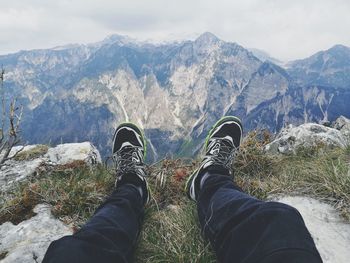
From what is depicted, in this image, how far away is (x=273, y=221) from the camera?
285cm

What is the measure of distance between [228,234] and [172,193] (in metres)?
2.84

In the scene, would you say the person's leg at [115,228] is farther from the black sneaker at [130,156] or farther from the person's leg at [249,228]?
the person's leg at [249,228]

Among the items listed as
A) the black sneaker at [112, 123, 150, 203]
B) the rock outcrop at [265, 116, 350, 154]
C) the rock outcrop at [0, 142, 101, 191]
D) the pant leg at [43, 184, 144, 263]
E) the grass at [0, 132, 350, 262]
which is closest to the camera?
the pant leg at [43, 184, 144, 263]

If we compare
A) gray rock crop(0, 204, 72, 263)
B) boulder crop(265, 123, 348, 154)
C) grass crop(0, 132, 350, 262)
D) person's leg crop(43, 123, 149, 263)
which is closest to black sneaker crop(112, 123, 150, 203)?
person's leg crop(43, 123, 149, 263)

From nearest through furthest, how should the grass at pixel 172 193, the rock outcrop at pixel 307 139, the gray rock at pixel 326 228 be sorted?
the gray rock at pixel 326 228, the grass at pixel 172 193, the rock outcrop at pixel 307 139

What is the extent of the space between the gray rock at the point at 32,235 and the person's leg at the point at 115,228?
2.28 ft

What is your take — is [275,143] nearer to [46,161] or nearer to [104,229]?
[46,161]

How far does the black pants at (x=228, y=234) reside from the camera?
2602 mm

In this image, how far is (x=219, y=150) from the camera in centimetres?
614

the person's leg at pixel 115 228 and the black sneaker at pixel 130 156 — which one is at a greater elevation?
the person's leg at pixel 115 228

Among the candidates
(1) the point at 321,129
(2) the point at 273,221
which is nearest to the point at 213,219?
(2) the point at 273,221

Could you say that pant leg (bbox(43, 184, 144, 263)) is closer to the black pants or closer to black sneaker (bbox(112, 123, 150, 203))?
the black pants

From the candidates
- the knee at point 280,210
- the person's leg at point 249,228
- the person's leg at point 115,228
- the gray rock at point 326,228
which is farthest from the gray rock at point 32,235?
the gray rock at point 326,228

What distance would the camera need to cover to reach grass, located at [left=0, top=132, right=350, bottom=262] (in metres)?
4.00
